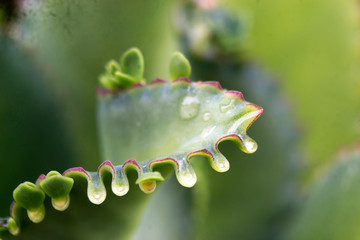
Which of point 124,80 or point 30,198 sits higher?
point 124,80

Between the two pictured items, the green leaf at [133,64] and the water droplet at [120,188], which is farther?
the green leaf at [133,64]

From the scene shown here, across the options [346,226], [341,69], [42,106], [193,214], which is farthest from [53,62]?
[341,69]

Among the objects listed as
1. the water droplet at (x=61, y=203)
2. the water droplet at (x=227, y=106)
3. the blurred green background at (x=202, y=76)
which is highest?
the blurred green background at (x=202, y=76)

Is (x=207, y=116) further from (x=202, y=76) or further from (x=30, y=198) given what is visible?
(x=202, y=76)

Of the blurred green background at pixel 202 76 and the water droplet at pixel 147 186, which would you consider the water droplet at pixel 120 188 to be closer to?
the water droplet at pixel 147 186

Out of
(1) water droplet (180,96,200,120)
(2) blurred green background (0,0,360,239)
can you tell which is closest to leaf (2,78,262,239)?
(1) water droplet (180,96,200,120)

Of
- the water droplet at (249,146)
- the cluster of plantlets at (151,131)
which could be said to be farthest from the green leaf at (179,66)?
the water droplet at (249,146)

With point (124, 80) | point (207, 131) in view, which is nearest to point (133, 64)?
point (124, 80)
